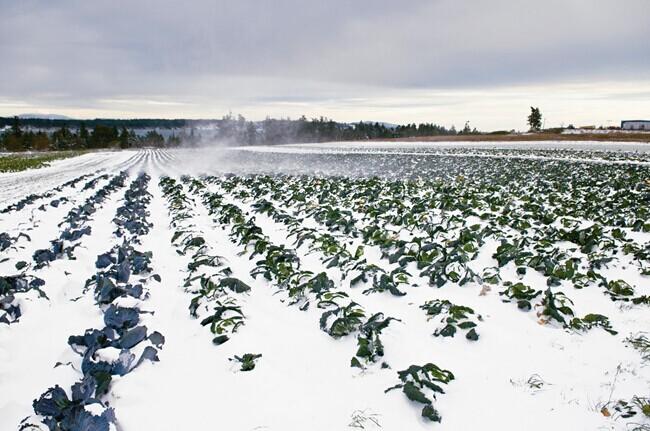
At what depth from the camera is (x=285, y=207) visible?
12758mm

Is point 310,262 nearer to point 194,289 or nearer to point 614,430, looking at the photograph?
point 194,289

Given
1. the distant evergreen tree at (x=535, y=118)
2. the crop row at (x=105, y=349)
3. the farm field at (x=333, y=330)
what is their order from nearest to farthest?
the crop row at (x=105, y=349)
the farm field at (x=333, y=330)
the distant evergreen tree at (x=535, y=118)

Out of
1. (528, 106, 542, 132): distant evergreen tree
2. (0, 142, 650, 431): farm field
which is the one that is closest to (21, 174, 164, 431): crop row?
(0, 142, 650, 431): farm field

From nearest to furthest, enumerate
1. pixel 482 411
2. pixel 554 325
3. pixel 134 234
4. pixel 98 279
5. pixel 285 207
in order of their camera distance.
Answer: pixel 482 411 → pixel 554 325 → pixel 98 279 → pixel 134 234 → pixel 285 207

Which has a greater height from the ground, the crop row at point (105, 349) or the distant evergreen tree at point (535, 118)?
the distant evergreen tree at point (535, 118)

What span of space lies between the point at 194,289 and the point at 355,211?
643 cm

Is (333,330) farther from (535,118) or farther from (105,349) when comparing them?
(535,118)

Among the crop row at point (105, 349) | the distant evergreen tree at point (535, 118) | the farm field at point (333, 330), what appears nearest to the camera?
the crop row at point (105, 349)

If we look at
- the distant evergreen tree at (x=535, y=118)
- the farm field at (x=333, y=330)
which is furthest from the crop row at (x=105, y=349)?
the distant evergreen tree at (x=535, y=118)

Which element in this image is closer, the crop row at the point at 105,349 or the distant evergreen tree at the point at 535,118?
the crop row at the point at 105,349

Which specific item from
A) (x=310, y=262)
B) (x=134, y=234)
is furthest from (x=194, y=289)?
(x=134, y=234)

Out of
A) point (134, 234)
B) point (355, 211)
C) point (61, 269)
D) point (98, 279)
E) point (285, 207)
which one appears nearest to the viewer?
point (98, 279)

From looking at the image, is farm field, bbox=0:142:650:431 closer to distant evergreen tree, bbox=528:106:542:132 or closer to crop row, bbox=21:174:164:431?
crop row, bbox=21:174:164:431

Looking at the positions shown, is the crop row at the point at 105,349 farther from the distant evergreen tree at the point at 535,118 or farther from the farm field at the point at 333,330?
the distant evergreen tree at the point at 535,118
